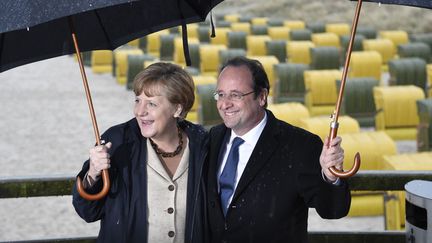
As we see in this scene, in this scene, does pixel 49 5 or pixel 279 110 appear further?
pixel 279 110

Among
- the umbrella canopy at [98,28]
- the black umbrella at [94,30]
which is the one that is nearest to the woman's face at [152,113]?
the black umbrella at [94,30]

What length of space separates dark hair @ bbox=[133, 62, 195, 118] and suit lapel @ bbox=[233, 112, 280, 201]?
14.2 inches

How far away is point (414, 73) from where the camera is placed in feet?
51.5

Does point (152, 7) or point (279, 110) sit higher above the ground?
point (152, 7)

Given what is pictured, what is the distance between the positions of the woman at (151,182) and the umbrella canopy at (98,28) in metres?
0.43

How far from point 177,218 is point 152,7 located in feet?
3.63

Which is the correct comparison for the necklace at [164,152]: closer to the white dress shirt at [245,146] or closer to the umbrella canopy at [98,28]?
the white dress shirt at [245,146]

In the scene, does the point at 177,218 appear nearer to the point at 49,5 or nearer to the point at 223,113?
the point at 223,113

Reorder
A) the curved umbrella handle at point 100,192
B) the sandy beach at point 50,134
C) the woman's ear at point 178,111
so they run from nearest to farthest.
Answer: the curved umbrella handle at point 100,192
the woman's ear at point 178,111
the sandy beach at point 50,134

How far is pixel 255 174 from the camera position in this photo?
3.27m

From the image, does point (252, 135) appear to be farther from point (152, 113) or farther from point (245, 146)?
point (152, 113)

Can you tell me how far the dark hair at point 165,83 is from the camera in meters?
3.17

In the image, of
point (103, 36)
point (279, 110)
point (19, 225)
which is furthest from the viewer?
point (279, 110)

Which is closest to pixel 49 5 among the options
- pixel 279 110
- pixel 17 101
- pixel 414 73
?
pixel 279 110
